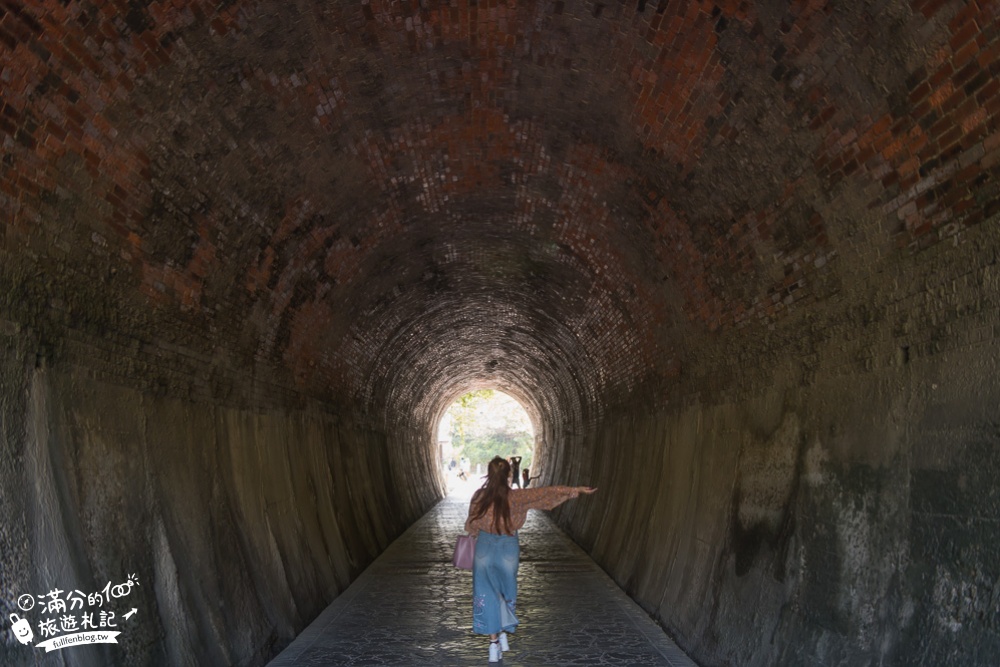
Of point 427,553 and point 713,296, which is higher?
point 713,296

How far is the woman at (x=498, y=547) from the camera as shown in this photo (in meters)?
7.09

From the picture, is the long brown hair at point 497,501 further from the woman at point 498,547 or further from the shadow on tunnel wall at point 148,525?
the shadow on tunnel wall at point 148,525

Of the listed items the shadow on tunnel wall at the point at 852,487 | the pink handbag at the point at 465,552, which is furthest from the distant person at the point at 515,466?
the pink handbag at the point at 465,552

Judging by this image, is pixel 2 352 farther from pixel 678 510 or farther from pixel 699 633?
pixel 678 510

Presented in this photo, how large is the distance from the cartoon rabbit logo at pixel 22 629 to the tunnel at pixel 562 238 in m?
0.04

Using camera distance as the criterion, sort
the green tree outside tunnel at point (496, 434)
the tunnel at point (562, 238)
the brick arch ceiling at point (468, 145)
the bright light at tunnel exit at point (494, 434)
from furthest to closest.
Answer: the green tree outside tunnel at point (496, 434)
the bright light at tunnel exit at point (494, 434)
the brick arch ceiling at point (468, 145)
the tunnel at point (562, 238)

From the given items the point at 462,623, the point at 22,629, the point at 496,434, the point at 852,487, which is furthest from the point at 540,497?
the point at 496,434

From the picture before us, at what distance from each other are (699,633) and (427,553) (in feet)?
25.4

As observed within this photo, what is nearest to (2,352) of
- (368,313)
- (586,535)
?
(368,313)

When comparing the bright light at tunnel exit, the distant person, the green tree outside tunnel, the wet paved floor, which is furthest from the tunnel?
the green tree outside tunnel

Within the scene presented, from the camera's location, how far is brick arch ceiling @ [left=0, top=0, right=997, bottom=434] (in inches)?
182

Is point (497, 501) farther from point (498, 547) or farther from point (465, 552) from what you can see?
point (465, 552)

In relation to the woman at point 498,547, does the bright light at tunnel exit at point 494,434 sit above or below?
above

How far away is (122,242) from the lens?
19.1 feet
